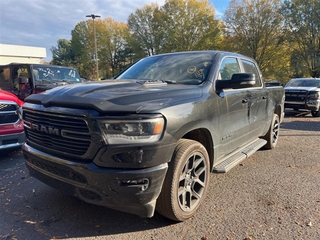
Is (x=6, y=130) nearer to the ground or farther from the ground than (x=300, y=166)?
farther from the ground

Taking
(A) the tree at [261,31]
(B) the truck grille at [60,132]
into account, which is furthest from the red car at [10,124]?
(A) the tree at [261,31]

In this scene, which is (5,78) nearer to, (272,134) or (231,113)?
(231,113)

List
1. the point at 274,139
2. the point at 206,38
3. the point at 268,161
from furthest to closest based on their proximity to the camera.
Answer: the point at 206,38, the point at 274,139, the point at 268,161

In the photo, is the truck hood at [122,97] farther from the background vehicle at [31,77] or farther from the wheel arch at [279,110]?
the background vehicle at [31,77]

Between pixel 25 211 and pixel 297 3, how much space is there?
3640cm

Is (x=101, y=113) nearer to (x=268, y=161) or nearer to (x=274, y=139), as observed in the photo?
(x=268, y=161)

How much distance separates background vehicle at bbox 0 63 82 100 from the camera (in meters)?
7.62

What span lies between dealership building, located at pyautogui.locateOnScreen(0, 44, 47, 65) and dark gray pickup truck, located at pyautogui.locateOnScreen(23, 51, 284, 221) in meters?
41.6

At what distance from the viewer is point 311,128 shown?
8258 mm

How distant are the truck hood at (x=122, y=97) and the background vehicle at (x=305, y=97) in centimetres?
982

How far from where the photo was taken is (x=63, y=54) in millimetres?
57094

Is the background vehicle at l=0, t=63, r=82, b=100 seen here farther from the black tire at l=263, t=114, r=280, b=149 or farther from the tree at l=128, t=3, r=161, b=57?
the tree at l=128, t=3, r=161, b=57

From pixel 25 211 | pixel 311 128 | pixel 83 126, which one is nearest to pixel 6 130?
pixel 25 211

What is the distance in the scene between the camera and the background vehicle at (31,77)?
25.0ft
